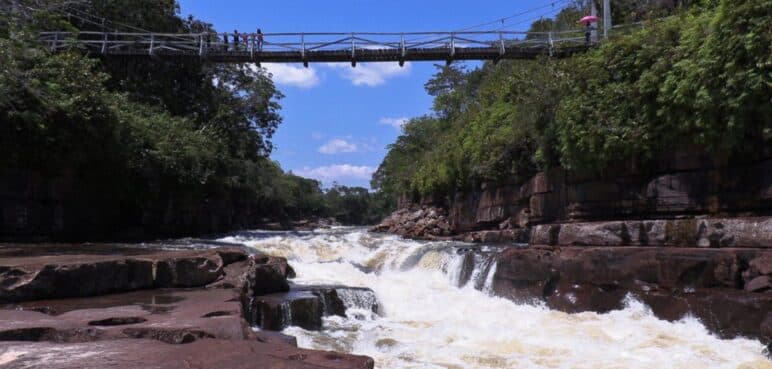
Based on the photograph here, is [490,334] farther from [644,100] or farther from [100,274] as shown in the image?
[644,100]

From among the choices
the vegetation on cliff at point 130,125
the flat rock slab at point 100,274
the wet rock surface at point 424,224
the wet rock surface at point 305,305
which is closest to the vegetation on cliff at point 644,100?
Result: the wet rock surface at point 424,224

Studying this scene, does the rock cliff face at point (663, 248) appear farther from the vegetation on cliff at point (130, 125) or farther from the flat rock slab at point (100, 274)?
the vegetation on cliff at point (130, 125)

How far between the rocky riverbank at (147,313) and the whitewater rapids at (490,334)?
1.48 metres

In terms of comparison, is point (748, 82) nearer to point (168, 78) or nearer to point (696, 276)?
point (696, 276)

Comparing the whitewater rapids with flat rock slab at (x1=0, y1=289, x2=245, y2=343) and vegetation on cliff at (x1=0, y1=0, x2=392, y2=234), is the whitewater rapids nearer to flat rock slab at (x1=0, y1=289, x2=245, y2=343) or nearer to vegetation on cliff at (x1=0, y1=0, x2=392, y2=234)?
flat rock slab at (x1=0, y1=289, x2=245, y2=343)

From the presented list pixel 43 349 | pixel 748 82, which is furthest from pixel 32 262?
pixel 748 82

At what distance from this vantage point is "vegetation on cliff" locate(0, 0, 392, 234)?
15.7 metres

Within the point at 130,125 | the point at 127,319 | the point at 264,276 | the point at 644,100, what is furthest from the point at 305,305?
the point at 130,125

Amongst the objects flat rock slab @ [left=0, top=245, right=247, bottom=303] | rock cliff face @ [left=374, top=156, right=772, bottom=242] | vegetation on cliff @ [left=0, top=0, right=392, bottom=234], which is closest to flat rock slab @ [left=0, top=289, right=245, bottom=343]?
flat rock slab @ [left=0, top=245, right=247, bottom=303]

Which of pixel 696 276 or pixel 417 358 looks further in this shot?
pixel 696 276

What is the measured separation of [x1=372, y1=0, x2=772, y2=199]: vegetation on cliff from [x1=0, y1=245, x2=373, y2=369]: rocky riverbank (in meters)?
7.78

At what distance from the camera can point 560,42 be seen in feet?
75.3

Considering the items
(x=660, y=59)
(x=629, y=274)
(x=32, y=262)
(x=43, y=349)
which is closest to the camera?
(x=43, y=349)

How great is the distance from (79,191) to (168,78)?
12.4 meters
